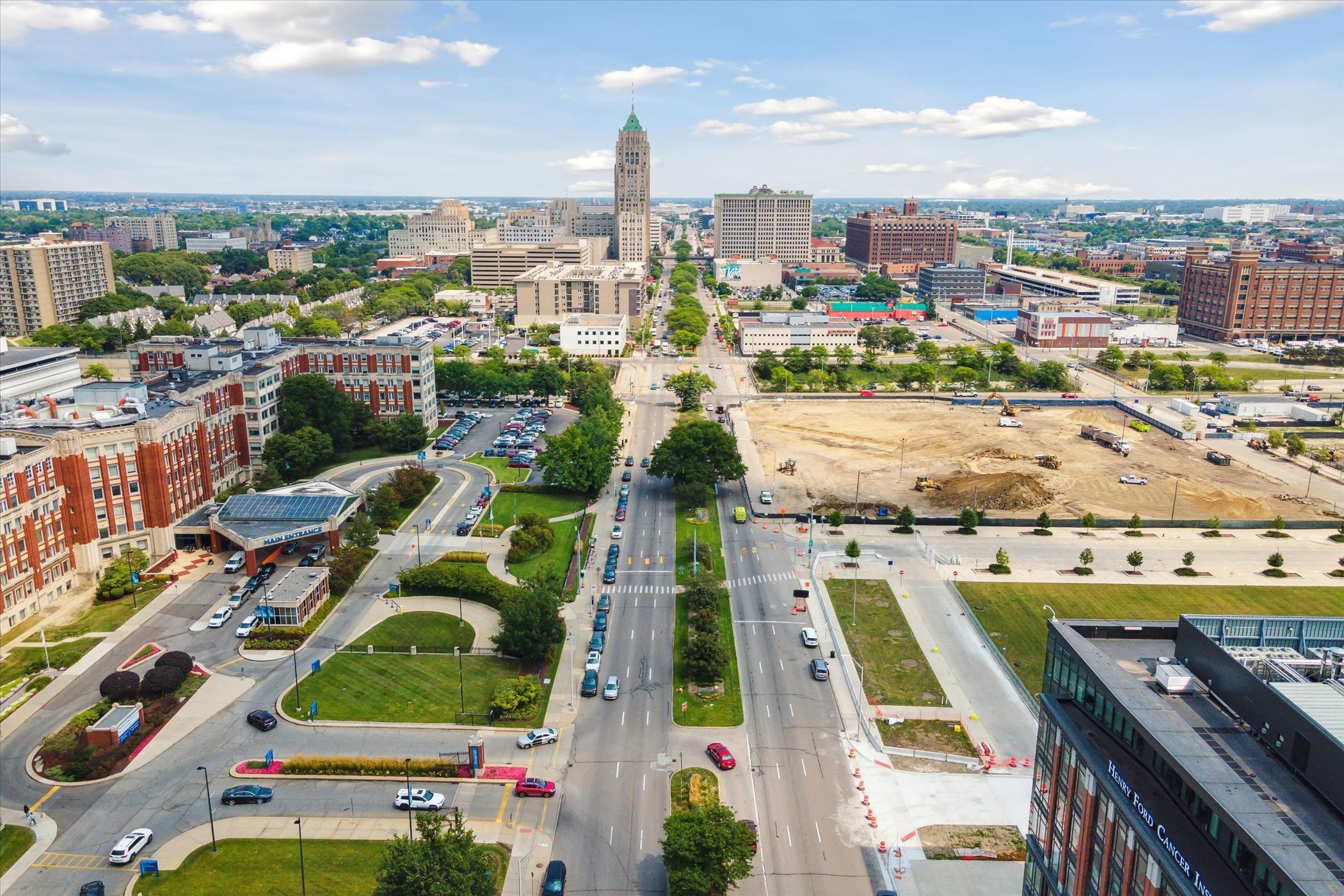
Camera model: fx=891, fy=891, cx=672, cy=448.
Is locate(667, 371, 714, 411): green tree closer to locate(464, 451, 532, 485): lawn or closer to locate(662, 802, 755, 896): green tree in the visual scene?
locate(464, 451, 532, 485): lawn

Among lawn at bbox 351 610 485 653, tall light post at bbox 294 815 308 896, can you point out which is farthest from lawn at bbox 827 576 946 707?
tall light post at bbox 294 815 308 896

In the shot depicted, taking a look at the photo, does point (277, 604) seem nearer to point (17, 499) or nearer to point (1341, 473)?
point (17, 499)

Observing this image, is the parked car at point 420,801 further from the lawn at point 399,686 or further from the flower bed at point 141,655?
the flower bed at point 141,655

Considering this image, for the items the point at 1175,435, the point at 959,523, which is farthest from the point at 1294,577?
the point at 1175,435

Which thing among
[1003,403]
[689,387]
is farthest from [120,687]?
[1003,403]

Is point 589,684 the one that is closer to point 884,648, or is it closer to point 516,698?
point 516,698

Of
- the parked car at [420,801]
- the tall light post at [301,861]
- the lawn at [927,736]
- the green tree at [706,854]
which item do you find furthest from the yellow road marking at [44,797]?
the lawn at [927,736]
